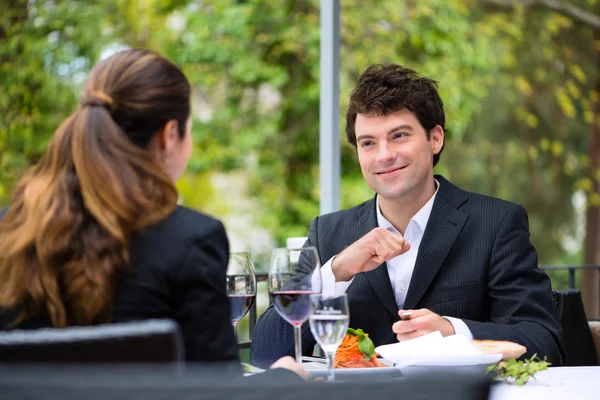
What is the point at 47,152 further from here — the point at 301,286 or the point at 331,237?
the point at 331,237

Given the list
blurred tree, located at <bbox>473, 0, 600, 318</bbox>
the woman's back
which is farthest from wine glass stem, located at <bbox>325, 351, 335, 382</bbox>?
blurred tree, located at <bbox>473, 0, 600, 318</bbox>

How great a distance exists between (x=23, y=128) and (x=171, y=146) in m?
10.0

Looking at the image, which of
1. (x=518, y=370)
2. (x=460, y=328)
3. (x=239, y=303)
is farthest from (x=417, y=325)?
(x=239, y=303)

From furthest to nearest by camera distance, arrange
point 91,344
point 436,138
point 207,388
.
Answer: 1. point 436,138
2. point 91,344
3. point 207,388

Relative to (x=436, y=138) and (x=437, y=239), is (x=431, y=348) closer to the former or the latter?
(x=437, y=239)

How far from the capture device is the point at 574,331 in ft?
8.04

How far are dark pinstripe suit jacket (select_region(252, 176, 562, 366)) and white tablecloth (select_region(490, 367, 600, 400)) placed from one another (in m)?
0.34

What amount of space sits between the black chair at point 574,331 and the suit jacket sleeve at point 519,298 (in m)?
0.40

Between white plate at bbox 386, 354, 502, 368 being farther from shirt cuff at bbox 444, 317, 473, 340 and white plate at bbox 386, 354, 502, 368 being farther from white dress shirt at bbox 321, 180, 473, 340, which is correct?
white dress shirt at bbox 321, 180, 473, 340

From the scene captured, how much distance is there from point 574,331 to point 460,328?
33.5 inches

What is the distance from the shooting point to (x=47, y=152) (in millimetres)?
1177

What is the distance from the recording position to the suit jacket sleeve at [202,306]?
110cm

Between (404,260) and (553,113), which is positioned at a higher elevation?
(553,113)

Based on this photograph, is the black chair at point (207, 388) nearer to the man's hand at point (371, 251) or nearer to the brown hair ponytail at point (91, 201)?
the brown hair ponytail at point (91, 201)
